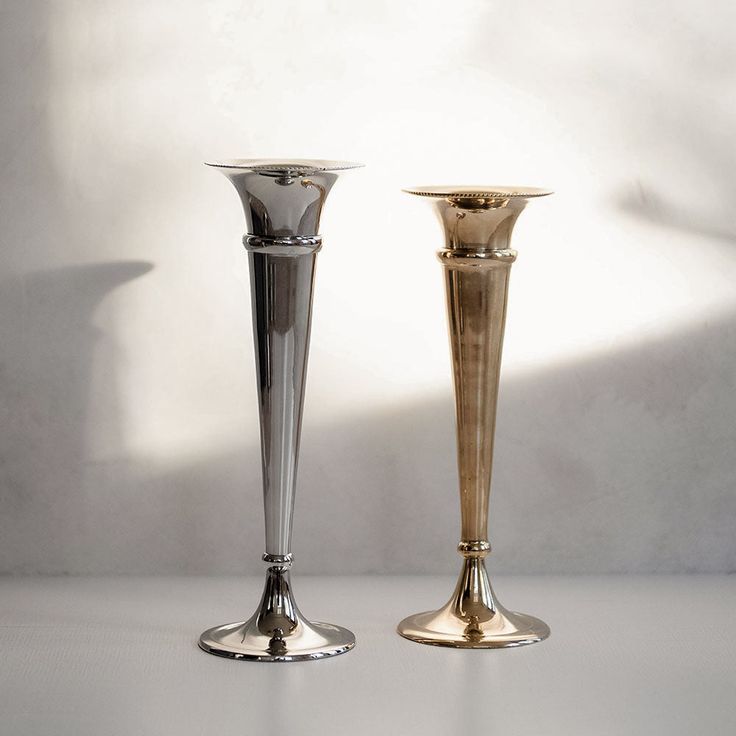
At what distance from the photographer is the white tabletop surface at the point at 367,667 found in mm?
1973

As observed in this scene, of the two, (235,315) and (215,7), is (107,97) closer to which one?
(215,7)

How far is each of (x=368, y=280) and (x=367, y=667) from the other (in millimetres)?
970

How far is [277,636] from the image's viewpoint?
2.33 metres

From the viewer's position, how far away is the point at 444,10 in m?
2.81

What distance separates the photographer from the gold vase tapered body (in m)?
2.39

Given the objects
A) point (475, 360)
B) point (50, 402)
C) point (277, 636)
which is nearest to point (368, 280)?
point (475, 360)

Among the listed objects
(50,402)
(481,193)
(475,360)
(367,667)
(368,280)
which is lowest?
(367,667)

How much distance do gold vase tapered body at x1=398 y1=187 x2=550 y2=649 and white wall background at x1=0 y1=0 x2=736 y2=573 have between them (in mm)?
421

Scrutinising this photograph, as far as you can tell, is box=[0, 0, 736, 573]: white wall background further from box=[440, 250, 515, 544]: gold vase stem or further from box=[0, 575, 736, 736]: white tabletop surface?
box=[440, 250, 515, 544]: gold vase stem

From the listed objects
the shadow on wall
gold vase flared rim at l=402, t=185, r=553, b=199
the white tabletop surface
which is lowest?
the white tabletop surface

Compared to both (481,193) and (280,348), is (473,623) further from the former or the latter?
(481,193)

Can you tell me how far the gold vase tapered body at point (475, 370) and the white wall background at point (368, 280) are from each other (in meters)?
0.42

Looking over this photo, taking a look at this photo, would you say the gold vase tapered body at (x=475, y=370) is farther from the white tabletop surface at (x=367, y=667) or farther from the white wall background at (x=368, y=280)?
the white wall background at (x=368, y=280)

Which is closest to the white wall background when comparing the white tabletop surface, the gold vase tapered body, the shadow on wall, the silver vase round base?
the shadow on wall
